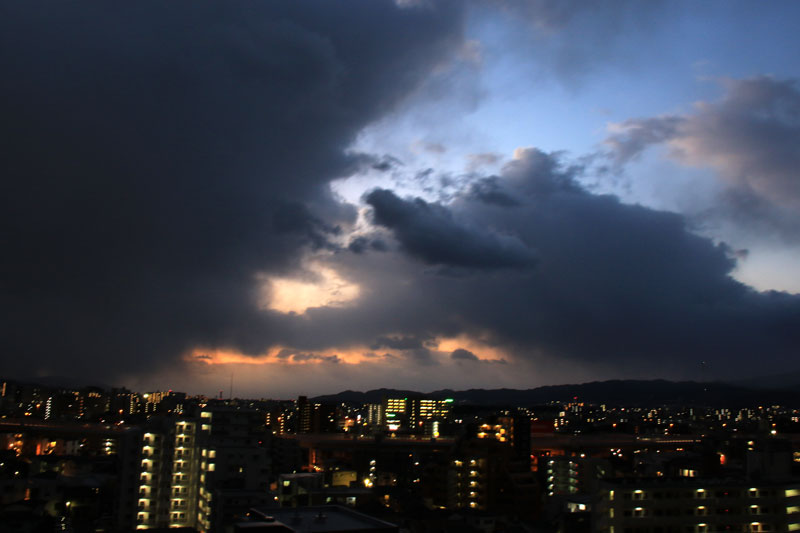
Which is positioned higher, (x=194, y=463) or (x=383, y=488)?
(x=194, y=463)

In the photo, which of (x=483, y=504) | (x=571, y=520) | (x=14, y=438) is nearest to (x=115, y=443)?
(x=14, y=438)

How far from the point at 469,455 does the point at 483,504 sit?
237cm

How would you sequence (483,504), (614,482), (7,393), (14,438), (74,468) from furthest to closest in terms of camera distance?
1. (7,393)
2. (14,438)
3. (74,468)
4. (483,504)
5. (614,482)

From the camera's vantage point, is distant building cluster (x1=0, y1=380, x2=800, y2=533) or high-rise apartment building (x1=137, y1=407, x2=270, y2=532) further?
high-rise apartment building (x1=137, y1=407, x2=270, y2=532)

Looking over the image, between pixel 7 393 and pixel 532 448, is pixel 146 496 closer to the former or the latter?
pixel 532 448

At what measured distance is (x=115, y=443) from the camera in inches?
2224

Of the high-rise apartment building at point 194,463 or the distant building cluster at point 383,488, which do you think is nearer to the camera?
the distant building cluster at point 383,488

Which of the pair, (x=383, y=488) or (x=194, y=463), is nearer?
(x=194, y=463)

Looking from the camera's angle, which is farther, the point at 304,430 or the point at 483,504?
the point at 304,430

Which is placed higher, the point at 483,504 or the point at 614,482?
the point at 614,482

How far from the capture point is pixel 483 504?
31.3 m

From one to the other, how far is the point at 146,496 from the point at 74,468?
1684 cm

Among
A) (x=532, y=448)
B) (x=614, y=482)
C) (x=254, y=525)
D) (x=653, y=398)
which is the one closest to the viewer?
(x=254, y=525)

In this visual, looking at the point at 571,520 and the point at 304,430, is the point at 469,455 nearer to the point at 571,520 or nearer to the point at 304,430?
the point at 571,520
